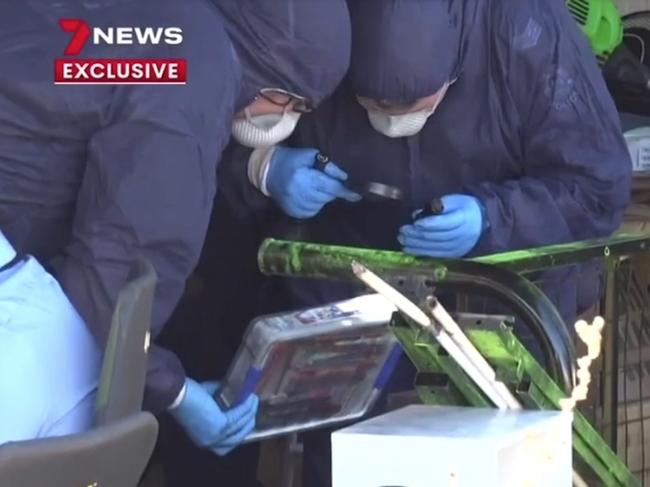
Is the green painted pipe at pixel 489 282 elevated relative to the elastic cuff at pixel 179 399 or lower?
elevated

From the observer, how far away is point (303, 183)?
2.24 meters

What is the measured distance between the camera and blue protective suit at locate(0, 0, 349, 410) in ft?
5.35

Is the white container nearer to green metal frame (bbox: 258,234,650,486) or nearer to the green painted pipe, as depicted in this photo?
green metal frame (bbox: 258,234,650,486)

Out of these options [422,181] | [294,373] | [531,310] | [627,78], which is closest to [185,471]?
[294,373]

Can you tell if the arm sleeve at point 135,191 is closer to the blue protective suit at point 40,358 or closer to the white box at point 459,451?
the blue protective suit at point 40,358

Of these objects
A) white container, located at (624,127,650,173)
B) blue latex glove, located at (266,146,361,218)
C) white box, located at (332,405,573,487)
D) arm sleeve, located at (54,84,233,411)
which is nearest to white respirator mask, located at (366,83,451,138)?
blue latex glove, located at (266,146,361,218)

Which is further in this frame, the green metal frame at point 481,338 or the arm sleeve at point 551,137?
the arm sleeve at point 551,137

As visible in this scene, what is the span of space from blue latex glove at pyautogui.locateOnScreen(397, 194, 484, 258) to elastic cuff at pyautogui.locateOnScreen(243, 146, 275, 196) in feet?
0.89

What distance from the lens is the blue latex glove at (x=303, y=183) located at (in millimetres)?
2246

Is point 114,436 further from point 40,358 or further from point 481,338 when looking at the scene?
point 481,338

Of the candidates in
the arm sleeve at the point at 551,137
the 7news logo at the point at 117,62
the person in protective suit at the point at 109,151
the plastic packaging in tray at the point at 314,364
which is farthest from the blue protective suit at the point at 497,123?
the 7news logo at the point at 117,62

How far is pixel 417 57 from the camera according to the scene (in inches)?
81.7

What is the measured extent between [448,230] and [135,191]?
0.68m

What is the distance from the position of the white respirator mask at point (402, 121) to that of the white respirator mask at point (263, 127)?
19 centimetres
